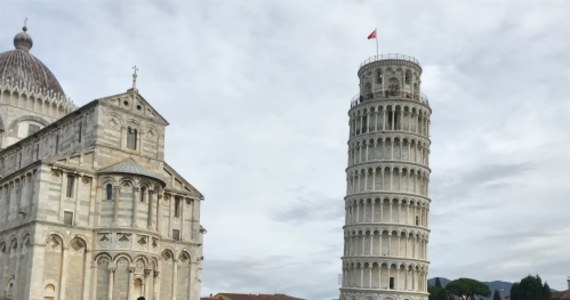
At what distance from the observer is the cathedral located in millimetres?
37519

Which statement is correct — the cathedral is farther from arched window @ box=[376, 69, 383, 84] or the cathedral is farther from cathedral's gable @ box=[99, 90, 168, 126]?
arched window @ box=[376, 69, 383, 84]

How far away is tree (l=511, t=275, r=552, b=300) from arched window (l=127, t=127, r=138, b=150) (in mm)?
59772

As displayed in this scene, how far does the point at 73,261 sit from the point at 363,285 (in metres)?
36.8

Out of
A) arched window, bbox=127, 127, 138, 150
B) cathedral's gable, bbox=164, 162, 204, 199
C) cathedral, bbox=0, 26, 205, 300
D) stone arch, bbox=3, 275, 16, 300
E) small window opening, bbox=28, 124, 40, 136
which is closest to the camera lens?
cathedral, bbox=0, 26, 205, 300

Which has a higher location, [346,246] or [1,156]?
[1,156]

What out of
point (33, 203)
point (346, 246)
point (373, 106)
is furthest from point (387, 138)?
point (33, 203)

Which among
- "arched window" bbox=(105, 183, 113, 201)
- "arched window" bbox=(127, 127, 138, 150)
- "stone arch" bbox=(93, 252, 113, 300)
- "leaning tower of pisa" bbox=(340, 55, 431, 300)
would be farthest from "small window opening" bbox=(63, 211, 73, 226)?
"leaning tower of pisa" bbox=(340, 55, 431, 300)

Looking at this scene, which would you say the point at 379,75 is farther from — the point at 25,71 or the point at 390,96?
the point at 25,71

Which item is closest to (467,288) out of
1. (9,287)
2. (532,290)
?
(532,290)

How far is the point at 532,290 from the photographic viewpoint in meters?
81.4

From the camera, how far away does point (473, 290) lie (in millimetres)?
99500

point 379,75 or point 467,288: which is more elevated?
point 379,75

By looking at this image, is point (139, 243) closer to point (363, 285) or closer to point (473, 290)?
point (363, 285)

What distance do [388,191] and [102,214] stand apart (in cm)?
3708
